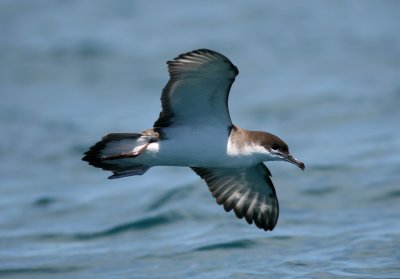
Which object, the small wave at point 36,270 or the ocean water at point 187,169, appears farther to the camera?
the ocean water at point 187,169

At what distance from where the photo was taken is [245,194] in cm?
1144

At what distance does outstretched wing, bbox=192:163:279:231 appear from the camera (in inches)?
447

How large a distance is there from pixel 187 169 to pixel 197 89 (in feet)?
25.2

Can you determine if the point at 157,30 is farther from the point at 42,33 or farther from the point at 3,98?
the point at 3,98

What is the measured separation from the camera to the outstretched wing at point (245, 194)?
11.3 meters

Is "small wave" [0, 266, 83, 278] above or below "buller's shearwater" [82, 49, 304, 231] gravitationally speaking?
below

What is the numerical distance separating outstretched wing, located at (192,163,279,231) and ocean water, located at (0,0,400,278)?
80 centimetres

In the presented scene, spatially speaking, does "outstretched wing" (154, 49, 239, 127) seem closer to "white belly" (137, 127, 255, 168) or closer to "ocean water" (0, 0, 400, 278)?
"white belly" (137, 127, 255, 168)

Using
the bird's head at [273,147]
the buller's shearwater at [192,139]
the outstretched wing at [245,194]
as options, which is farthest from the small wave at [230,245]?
the bird's head at [273,147]

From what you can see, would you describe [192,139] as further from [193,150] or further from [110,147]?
[110,147]

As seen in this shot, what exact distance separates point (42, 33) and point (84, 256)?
12.4 metres

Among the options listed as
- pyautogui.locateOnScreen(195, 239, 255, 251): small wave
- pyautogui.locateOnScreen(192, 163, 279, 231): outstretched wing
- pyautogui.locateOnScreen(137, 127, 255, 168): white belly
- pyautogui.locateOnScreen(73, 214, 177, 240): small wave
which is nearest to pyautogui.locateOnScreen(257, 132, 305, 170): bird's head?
pyautogui.locateOnScreen(137, 127, 255, 168): white belly

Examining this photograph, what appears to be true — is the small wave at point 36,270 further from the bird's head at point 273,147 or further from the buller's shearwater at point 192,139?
the bird's head at point 273,147

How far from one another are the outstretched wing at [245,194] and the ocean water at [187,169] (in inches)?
31.3
